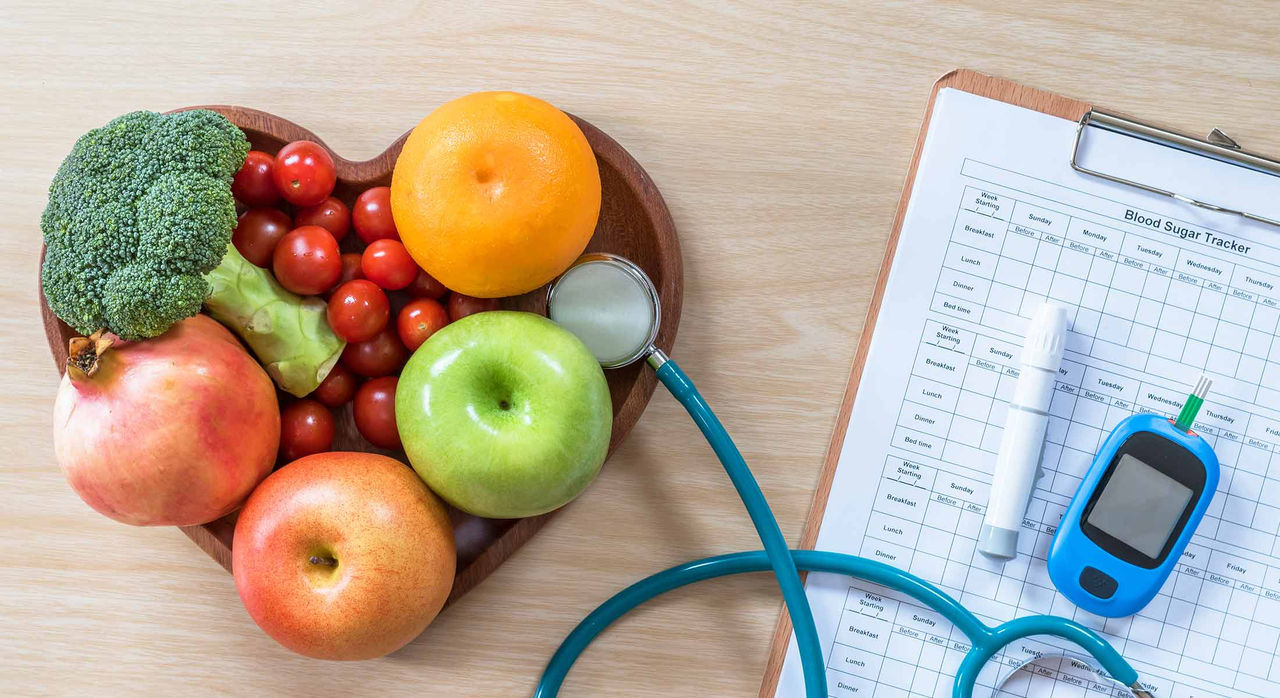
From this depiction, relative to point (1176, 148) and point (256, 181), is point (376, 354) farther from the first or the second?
point (1176, 148)

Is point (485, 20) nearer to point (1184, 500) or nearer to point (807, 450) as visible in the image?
point (807, 450)

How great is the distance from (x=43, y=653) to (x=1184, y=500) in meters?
0.98

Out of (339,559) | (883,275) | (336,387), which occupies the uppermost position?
(883,275)

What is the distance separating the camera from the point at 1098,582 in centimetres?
71

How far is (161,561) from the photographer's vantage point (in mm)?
739

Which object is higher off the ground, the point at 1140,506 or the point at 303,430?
the point at 1140,506

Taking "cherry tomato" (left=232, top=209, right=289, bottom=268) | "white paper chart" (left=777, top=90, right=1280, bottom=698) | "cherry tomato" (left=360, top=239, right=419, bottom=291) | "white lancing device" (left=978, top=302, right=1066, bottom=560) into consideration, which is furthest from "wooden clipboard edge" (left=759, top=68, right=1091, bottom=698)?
"cherry tomato" (left=232, top=209, right=289, bottom=268)

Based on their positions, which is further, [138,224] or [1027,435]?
[1027,435]

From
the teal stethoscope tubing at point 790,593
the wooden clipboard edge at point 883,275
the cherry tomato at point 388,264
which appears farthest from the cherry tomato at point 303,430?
the wooden clipboard edge at point 883,275

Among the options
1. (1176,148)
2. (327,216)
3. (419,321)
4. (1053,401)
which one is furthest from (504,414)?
(1176,148)

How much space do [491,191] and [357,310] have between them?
0.49 ft

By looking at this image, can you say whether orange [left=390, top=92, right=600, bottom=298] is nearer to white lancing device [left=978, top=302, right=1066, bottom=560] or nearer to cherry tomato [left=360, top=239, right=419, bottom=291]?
cherry tomato [left=360, top=239, right=419, bottom=291]

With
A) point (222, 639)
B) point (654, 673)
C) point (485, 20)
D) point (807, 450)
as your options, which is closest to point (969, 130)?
point (807, 450)

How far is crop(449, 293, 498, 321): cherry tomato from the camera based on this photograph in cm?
68
